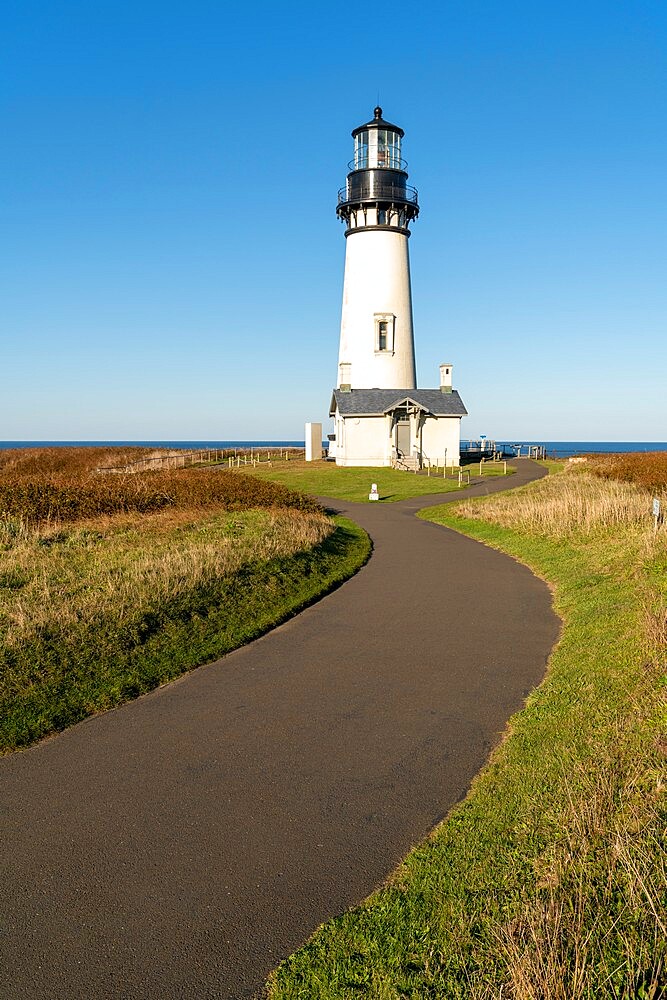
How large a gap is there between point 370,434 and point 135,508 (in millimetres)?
25910

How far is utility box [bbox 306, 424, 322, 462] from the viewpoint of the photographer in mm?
49844

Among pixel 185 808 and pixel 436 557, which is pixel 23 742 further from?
pixel 436 557

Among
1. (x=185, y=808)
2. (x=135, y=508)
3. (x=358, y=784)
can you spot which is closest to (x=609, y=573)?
(x=358, y=784)

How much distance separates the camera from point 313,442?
50.2 metres

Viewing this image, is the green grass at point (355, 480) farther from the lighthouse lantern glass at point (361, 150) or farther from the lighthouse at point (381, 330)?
the lighthouse lantern glass at point (361, 150)

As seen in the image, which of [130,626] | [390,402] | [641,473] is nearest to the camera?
[130,626]

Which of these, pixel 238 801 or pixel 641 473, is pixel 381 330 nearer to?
pixel 641 473

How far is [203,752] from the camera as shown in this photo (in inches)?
253

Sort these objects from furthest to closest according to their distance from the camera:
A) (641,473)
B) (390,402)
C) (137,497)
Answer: (390,402) → (641,473) → (137,497)

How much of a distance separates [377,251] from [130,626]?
38354mm

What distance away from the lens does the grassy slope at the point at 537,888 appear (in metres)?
3.43

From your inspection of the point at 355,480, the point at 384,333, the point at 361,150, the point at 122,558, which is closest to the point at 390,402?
the point at 384,333

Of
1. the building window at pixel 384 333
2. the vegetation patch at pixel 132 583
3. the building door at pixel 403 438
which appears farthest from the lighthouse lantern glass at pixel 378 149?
the vegetation patch at pixel 132 583

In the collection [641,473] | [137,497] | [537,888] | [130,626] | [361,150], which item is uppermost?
[361,150]
